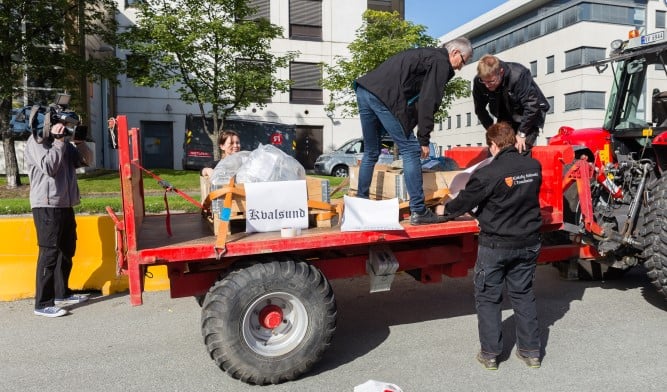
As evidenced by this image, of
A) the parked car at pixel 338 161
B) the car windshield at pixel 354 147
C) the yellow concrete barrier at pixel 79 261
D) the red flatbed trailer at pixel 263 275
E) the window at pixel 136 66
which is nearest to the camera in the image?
the red flatbed trailer at pixel 263 275

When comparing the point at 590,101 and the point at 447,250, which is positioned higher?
the point at 590,101

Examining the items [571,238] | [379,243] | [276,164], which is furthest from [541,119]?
[276,164]

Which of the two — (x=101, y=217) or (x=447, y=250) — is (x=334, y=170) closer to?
(x=101, y=217)

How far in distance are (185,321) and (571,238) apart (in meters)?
3.66

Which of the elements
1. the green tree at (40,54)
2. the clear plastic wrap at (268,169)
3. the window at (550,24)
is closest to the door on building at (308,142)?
the green tree at (40,54)

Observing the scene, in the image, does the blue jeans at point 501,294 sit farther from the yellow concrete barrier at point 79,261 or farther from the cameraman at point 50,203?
the cameraman at point 50,203

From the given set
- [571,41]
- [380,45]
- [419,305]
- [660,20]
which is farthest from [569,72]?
[419,305]

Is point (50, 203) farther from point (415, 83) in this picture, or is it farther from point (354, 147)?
point (354, 147)

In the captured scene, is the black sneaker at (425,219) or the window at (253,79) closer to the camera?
the black sneaker at (425,219)

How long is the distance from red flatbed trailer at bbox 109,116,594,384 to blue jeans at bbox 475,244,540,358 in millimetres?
356

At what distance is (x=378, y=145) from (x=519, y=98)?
146cm

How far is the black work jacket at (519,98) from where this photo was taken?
5.00 meters

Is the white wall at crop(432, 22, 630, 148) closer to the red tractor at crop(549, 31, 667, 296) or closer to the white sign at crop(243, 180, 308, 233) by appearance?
the red tractor at crop(549, 31, 667, 296)

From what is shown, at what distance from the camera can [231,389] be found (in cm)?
360
